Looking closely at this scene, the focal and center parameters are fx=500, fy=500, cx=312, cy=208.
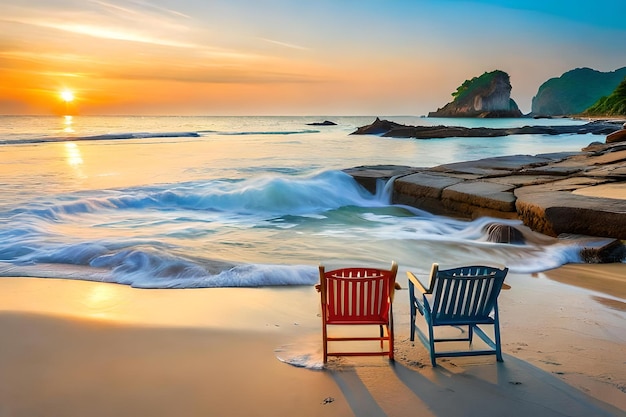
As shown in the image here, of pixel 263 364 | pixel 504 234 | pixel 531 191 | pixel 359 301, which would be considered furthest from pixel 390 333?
pixel 531 191

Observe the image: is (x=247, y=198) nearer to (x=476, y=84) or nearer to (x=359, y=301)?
(x=359, y=301)

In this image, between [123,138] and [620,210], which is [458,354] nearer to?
[620,210]

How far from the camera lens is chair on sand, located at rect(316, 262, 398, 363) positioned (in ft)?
13.0

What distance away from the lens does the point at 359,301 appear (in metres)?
4.10

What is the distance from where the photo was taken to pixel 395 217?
1183 cm

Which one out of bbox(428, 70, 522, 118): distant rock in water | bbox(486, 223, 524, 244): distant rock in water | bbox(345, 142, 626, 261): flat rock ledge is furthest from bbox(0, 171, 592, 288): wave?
bbox(428, 70, 522, 118): distant rock in water

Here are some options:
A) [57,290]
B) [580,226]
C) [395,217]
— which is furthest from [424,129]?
[57,290]

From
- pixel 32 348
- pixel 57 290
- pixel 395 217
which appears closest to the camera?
pixel 32 348

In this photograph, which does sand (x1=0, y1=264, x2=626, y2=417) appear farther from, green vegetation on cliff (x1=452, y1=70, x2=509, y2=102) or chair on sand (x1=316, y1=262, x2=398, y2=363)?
green vegetation on cliff (x1=452, y1=70, x2=509, y2=102)

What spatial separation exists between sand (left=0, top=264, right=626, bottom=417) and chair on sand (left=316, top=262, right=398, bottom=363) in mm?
282

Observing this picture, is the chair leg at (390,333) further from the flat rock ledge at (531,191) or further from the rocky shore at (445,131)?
the rocky shore at (445,131)

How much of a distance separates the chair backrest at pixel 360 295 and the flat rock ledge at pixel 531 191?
5036mm

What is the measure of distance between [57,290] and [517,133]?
156 feet

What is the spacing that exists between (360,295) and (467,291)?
86 centimetres
